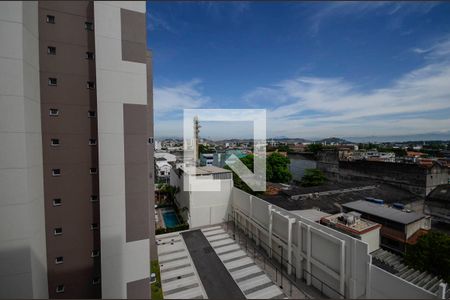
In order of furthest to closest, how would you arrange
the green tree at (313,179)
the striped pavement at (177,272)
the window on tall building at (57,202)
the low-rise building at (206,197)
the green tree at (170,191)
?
the green tree at (313,179)
the green tree at (170,191)
the low-rise building at (206,197)
the striped pavement at (177,272)
the window on tall building at (57,202)

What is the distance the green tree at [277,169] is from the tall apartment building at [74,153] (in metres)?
22.7

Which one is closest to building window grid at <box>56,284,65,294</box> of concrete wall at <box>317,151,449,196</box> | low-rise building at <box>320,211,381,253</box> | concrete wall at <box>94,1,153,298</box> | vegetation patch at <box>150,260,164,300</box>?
concrete wall at <box>94,1,153,298</box>

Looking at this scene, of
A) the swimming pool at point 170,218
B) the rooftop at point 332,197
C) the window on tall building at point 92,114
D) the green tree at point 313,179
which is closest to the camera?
the window on tall building at point 92,114

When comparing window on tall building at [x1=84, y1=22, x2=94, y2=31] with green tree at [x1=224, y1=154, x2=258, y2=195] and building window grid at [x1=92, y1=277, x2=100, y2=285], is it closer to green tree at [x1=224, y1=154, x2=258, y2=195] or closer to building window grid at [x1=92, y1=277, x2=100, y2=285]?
building window grid at [x1=92, y1=277, x2=100, y2=285]

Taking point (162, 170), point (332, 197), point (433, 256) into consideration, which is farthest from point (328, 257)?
point (162, 170)

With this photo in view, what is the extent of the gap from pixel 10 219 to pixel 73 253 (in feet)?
7.48

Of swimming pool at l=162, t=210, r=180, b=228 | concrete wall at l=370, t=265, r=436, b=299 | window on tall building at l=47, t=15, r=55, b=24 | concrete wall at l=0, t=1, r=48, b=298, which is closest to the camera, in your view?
concrete wall at l=0, t=1, r=48, b=298

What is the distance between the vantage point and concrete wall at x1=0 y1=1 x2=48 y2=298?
542 centimetres

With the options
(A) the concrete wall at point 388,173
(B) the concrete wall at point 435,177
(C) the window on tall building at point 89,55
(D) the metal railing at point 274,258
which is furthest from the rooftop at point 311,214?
(B) the concrete wall at point 435,177

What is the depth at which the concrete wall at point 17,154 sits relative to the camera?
542 cm

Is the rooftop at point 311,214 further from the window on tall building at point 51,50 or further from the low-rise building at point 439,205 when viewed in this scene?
the window on tall building at point 51,50

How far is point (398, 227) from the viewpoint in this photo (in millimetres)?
11273

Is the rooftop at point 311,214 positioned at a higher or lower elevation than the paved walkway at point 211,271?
higher

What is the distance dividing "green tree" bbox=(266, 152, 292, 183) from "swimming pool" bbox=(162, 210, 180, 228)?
13.2 meters
